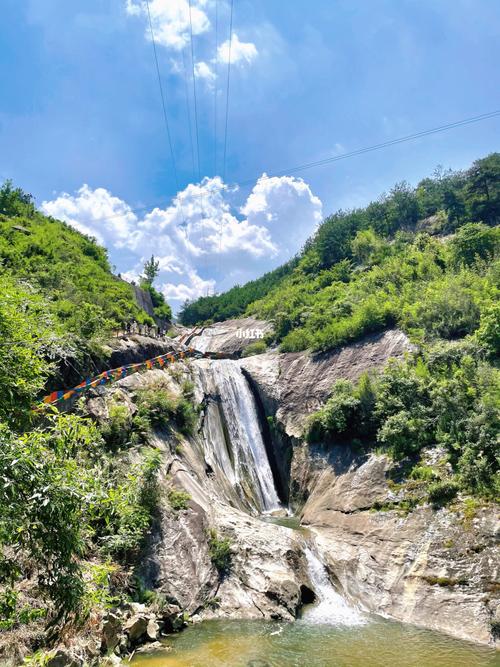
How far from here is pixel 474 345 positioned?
23.4 meters

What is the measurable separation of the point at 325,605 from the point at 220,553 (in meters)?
4.02

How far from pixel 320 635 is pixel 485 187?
193ft

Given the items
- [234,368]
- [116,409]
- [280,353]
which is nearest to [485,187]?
[280,353]

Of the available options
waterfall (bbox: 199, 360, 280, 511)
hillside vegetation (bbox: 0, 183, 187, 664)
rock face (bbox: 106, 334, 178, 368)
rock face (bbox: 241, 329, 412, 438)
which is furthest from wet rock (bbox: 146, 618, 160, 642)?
rock face (bbox: 241, 329, 412, 438)

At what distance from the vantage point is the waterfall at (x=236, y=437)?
2523 centimetres

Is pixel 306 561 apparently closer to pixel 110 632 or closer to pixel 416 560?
pixel 416 560

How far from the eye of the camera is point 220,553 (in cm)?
1528

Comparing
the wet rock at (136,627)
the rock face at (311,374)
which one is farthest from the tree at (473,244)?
the wet rock at (136,627)

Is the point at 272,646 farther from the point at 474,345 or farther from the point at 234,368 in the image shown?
the point at 234,368

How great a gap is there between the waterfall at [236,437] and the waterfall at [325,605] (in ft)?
27.6

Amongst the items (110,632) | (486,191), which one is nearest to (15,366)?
(110,632)

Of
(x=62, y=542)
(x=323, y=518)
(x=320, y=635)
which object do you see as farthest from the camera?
(x=323, y=518)

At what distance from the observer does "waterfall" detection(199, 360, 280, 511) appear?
25.2 m

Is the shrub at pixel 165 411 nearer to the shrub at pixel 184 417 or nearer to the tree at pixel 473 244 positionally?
the shrub at pixel 184 417
